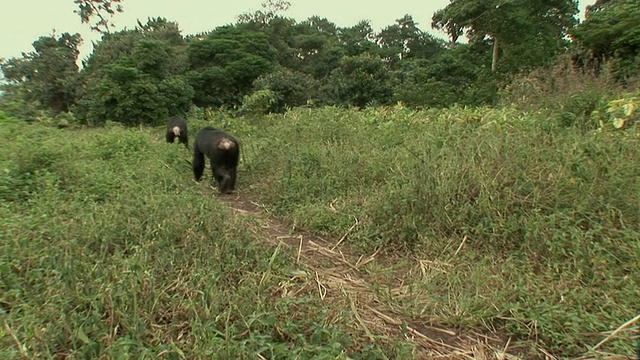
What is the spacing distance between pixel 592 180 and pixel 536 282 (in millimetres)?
1276

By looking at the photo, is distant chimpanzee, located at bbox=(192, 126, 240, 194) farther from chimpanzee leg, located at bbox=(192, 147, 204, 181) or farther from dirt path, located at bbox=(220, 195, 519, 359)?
dirt path, located at bbox=(220, 195, 519, 359)

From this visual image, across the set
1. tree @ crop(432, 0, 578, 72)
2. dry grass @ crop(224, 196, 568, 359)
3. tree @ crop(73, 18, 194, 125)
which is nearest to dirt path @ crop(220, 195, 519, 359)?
dry grass @ crop(224, 196, 568, 359)

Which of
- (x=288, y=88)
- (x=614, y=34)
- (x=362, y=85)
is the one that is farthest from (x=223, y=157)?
(x=362, y=85)

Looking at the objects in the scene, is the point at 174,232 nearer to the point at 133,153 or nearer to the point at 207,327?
the point at 207,327

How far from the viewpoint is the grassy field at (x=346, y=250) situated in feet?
8.06

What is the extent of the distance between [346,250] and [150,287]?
1.92 metres

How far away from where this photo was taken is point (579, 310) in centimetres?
282

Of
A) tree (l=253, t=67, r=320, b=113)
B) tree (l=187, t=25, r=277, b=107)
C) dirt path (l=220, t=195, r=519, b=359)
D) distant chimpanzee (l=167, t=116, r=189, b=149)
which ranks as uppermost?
tree (l=187, t=25, r=277, b=107)

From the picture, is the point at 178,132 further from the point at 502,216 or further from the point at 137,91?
the point at 137,91

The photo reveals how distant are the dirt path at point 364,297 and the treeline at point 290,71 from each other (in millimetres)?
10123

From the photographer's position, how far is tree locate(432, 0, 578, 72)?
719 inches

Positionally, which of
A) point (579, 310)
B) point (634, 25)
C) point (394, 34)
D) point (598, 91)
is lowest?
point (579, 310)

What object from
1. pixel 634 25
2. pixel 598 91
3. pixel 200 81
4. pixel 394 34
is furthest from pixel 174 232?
pixel 394 34

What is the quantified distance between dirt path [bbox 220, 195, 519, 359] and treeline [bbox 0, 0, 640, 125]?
10.1 metres
